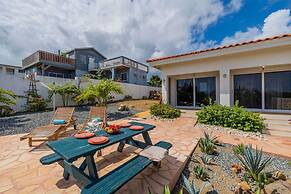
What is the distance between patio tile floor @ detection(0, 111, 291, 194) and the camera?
267 centimetres

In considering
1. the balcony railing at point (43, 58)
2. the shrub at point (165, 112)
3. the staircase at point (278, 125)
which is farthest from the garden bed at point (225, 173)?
the balcony railing at point (43, 58)

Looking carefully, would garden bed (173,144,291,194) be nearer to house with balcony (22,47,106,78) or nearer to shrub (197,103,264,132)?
shrub (197,103,264,132)

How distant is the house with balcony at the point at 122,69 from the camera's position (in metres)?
23.8

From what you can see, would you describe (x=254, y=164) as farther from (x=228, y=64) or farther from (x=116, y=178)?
(x=228, y=64)

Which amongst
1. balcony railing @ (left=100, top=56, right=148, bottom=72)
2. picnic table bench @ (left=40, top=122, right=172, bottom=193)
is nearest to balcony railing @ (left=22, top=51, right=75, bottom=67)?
balcony railing @ (left=100, top=56, right=148, bottom=72)

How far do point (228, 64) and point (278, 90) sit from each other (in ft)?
9.42

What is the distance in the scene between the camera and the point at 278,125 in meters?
6.43

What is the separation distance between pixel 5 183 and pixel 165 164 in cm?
336

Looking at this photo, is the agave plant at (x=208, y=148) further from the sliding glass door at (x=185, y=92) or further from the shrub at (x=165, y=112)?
the sliding glass door at (x=185, y=92)

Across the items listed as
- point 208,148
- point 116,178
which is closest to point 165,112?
point 208,148

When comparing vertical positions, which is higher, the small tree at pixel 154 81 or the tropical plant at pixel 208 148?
the small tree at pixel 154 81

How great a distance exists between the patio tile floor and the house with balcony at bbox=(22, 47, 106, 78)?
58.7 ft

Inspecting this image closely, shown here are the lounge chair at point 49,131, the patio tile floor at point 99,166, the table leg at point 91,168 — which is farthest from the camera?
the lounge chair at point 49,131

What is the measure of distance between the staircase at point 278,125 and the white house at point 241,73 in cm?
89
